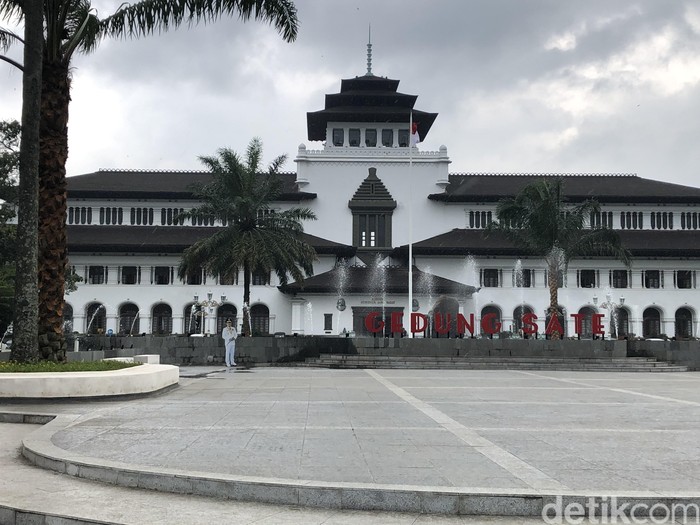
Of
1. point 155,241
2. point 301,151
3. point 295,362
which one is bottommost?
point 295,362

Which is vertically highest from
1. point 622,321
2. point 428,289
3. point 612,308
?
point 428,289

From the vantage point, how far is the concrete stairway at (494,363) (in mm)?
33031

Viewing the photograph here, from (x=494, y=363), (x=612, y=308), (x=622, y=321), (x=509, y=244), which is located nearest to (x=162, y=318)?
(x=509, y=244)

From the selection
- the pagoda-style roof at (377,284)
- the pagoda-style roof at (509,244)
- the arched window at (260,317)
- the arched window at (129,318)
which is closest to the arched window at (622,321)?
the pagoda-style roof at (509,244)

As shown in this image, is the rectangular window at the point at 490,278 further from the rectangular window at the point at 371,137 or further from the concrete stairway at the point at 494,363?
the concrete stairway at the point at 494,363

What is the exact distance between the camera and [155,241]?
54.7 m

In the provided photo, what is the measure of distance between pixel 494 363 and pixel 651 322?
87.3 ft

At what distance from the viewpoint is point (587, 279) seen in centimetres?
5538

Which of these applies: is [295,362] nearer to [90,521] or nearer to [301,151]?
[301,151]

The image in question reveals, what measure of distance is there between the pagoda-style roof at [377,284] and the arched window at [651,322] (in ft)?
44.6

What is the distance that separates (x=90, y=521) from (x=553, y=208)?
1520 inches

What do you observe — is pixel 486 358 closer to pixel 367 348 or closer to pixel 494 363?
pixel 494 363

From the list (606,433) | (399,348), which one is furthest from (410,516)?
(399,348)

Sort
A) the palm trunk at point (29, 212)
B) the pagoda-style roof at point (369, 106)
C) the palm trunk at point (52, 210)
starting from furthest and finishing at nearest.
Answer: the pagoda-style roof at point (369, 106)
the palm trunk at point (52, 210)
the palm trunk at point (29, 212)
